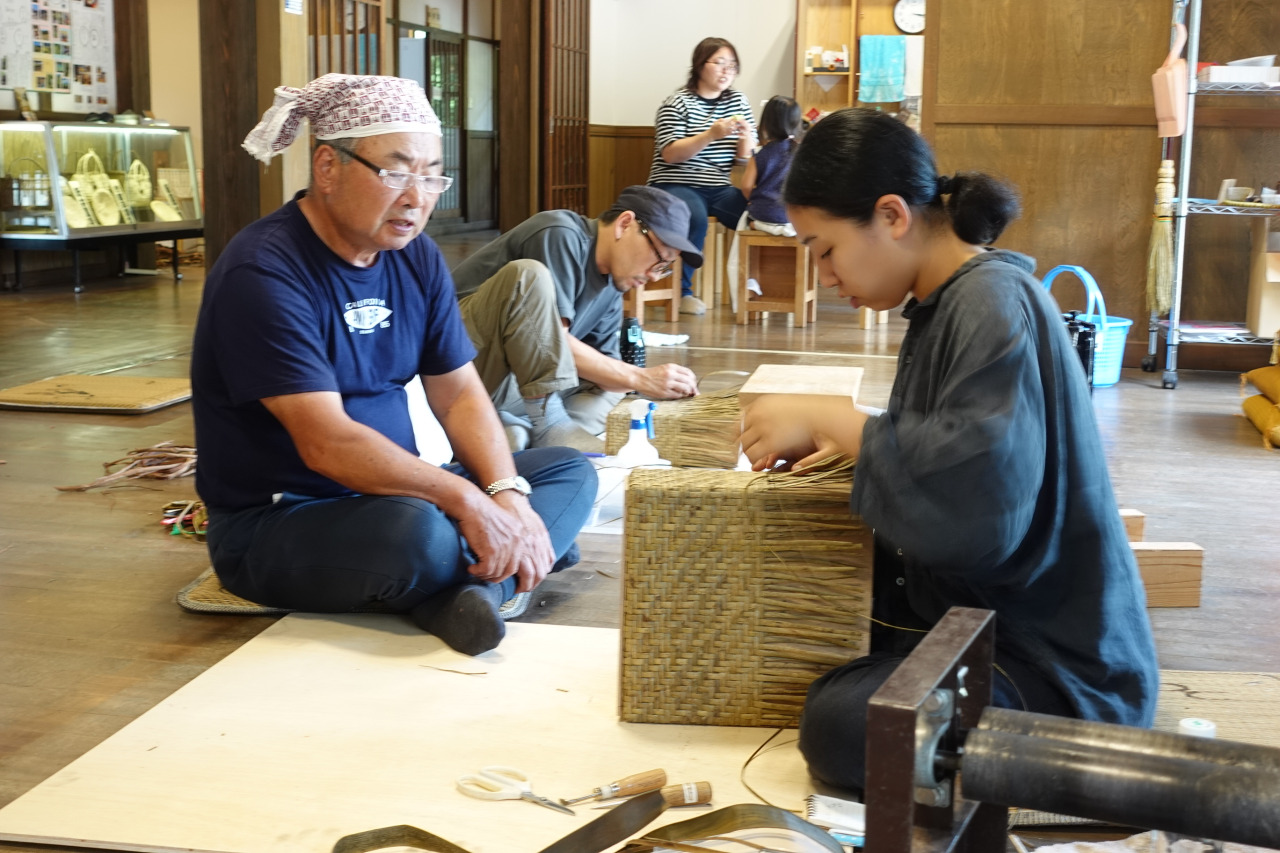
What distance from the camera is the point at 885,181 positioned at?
1537mm

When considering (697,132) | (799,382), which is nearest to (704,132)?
(697,132)

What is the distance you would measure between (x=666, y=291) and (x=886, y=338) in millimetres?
1211

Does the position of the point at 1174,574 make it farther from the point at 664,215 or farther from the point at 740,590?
the point at 664,215

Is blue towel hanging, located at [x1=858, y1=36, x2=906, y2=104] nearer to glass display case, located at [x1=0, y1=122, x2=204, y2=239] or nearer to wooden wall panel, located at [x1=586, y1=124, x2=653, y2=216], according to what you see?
wooden wall panel, located at [x1=586, y1=124, x2=653, y2=216]

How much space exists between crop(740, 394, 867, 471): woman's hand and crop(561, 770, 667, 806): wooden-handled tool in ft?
1.50

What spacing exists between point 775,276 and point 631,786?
5.52 meters

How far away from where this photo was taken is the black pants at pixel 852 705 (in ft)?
5.05

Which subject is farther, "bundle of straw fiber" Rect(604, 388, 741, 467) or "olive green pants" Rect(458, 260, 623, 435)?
"olive green pants" Rect(458, 260, 623, 435)

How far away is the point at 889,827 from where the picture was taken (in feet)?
2.15

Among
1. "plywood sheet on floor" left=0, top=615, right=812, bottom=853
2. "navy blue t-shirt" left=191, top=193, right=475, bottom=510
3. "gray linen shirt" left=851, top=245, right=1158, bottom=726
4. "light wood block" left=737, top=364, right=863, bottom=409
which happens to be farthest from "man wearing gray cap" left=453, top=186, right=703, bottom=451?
"gray linen shirt" left=851, top=245, right=1158, bottom=726

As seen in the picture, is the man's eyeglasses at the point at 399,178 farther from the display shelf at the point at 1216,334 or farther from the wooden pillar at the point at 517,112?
the wooden pillar at the point at 517,112

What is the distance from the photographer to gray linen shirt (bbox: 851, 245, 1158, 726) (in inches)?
56.1

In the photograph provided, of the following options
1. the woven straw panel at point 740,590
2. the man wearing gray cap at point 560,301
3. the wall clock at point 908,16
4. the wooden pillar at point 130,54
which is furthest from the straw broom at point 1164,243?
the wooden pillar at point 130,54

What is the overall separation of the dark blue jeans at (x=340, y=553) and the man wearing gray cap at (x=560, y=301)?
94cm
